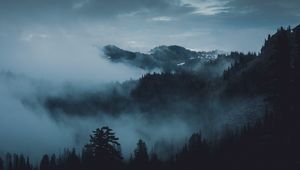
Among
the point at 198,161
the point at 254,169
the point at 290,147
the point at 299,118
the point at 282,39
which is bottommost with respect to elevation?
the point at 198,161

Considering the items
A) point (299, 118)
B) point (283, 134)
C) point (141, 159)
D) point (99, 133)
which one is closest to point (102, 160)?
point (99, 133)

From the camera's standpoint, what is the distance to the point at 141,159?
268 ft

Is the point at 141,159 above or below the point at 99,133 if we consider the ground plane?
below

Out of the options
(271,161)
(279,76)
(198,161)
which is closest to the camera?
(279,76)

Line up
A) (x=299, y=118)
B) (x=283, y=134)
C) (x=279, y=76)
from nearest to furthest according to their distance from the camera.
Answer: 1. (x=279, y=76)
2. (x=299, y=118)
3. (x=283, y=134)

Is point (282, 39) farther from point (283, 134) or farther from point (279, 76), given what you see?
point (283, 134)

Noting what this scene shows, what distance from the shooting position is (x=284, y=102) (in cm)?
4278

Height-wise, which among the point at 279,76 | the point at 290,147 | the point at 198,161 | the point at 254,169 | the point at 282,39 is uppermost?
the point at 282,39

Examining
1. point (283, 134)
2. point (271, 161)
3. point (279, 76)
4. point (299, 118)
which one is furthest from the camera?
point (271, 161)

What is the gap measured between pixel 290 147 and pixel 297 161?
3.12 m

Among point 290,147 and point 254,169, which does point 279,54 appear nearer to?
point 290,147

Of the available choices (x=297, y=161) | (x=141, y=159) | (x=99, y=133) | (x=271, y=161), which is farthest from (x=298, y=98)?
(x=141, y=159)

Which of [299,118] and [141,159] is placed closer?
[299,118]

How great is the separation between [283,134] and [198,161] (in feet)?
370
